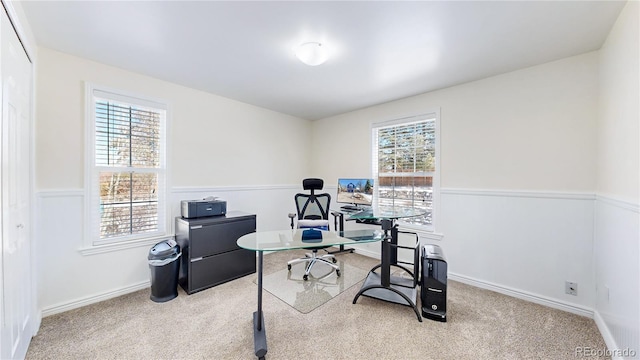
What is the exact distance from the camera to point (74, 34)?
1962 mm

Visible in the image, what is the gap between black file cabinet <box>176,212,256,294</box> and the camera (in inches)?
103

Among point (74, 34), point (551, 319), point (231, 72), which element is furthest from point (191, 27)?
point (551, 319)

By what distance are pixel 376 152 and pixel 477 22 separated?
2.20m

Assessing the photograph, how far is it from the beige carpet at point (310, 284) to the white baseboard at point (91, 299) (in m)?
1.35

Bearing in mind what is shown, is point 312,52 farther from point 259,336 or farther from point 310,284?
point 310,284

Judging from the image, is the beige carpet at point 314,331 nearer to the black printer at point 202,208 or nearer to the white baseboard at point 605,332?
the white baseboard at point 605,332

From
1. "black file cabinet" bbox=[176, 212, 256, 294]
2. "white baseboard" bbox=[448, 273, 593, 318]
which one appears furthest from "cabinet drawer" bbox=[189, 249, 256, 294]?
"white baseboard" bbox=[448, 273, 593, 318]

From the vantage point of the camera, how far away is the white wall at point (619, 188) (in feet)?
4.76

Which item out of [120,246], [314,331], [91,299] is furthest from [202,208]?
[314,331]

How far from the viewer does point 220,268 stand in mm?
2818

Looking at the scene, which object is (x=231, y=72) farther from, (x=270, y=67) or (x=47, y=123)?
(x=47, y=123)

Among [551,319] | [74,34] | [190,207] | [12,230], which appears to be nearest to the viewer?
[12,230]

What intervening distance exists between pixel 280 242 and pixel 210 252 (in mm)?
1339

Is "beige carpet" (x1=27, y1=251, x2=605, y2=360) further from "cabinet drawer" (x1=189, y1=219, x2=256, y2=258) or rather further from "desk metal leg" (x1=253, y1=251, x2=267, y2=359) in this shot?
"cabinet drawer" (x1=189, y1=219, x2=256, y2=258)
